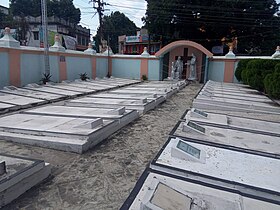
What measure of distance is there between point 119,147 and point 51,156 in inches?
40.1

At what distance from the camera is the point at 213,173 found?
7.74 feet

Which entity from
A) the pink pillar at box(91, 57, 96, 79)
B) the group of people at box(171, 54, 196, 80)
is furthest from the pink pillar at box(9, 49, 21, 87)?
the group of people at box(171, 54, 196, 80)

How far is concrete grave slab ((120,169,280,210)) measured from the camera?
5.76 ft

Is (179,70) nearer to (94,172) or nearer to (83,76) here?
(83,76)

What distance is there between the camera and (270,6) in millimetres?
20297

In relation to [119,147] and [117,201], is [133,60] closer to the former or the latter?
[119,147]

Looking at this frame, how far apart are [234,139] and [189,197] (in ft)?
6.99

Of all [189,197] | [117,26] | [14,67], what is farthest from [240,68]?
[117,26]

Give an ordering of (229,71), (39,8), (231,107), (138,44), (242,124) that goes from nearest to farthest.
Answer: (242,124) → (231,107) → (229,71) → (138,44) → (39,8)

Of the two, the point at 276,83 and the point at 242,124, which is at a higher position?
the point at 276,83

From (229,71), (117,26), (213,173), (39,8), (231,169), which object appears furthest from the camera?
(117,26)

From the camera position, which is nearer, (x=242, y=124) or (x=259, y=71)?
(x=242, y=124)

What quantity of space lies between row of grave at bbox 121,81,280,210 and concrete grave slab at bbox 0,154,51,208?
1.10 meters

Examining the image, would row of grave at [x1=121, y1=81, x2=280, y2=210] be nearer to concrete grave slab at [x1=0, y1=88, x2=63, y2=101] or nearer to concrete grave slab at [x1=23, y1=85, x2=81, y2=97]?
concrete grave slab at [x1=0, y1=88, x2=63, y2=101]
